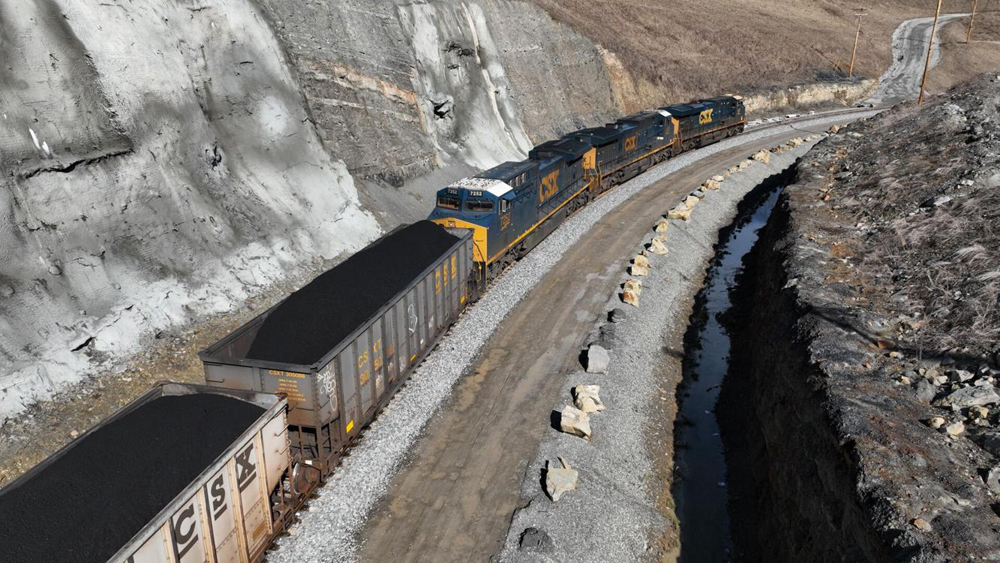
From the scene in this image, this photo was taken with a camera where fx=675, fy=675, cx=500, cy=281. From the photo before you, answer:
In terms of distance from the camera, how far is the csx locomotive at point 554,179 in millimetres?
25797

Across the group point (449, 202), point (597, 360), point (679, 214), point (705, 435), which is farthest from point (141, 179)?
point (679, 214)

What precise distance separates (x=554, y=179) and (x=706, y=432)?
604 inches

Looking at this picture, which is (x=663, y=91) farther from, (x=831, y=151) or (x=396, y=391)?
(x=396, y=391)

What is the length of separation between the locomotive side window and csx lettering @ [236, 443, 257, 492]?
14955 millimetres

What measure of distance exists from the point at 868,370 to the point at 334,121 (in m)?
25.2

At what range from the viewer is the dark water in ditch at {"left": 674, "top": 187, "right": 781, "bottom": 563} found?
1664cm

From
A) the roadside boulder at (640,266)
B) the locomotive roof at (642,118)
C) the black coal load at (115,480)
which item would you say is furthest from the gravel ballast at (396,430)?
the locomotive roof at (642,118)

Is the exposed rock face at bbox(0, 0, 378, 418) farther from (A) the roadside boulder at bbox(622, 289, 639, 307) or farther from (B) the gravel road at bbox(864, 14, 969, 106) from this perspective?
(B) the gravel road at bbox(864, 14, 969, 106)

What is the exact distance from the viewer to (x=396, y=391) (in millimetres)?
19734

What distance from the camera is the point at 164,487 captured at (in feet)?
35.6

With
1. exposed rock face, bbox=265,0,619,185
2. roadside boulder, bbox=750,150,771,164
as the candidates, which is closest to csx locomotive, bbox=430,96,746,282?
roadside boulder, bbox=750,150,771,164

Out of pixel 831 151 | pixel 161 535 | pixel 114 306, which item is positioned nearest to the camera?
pixel 161 535

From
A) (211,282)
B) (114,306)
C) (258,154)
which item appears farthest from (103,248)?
(258,154)

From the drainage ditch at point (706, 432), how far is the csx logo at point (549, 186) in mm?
8333
